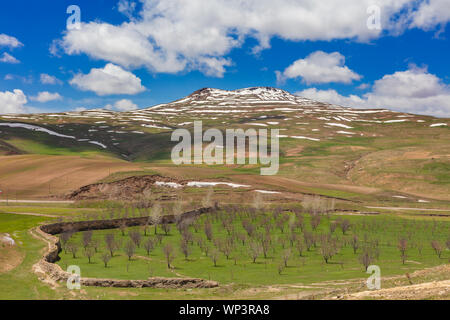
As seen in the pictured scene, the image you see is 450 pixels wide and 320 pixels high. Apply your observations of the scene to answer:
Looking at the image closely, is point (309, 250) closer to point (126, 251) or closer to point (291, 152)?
point (126, 251)

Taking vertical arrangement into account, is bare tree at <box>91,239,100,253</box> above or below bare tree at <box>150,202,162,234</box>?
below

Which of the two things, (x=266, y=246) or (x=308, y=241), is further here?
(x=308, y=241)

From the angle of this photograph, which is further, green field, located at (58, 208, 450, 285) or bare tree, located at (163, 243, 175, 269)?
bare tree, located at (163, 243, 175, 269)

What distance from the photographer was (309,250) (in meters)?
50.7

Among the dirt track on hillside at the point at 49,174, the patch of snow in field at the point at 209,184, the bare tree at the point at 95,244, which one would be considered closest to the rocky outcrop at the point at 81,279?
the bare tree at the point at 95,244

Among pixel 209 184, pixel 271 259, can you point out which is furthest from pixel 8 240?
pixel 209 184

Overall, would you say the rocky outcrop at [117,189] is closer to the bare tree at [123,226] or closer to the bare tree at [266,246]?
the bare tree at [123,226]

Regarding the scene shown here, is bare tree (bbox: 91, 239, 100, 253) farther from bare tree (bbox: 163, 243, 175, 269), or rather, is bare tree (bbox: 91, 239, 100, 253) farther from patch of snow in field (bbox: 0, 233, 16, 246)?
bare tree (bbox: 163, 243, 175, 269)

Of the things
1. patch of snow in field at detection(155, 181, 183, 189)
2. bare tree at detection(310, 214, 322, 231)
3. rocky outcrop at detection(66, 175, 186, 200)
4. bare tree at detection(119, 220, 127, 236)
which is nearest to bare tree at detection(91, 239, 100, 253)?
bare tree at detection(119, 220, 127, 236)

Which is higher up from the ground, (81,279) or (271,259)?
(81,279)

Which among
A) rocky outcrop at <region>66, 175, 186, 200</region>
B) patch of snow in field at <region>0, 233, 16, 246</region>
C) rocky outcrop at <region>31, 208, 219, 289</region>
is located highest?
rocky outcrop at <region>66, 175, 186, 200</region>

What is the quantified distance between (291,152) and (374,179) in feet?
156

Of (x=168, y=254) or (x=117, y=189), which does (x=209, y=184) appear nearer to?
(x=117, y=189)

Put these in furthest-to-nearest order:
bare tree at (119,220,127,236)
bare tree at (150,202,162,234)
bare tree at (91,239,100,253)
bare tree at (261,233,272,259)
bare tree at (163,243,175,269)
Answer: bare tree at (150,202,162,234), bare tree at (119,220,127,236), bare tree at (91,239,100,253), bare tree at (261,233,272,259), bare tree at (163,243,175,269)
